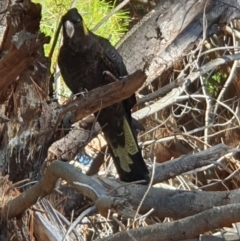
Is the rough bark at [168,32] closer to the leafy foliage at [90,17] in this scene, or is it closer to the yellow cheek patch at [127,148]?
the leafy foliage at [90,17]

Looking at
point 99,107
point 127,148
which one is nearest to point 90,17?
point 127,148

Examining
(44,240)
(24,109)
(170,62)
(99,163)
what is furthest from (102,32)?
(44,240)

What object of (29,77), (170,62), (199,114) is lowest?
(199,114)

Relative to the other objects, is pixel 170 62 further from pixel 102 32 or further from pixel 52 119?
pixel 52 119

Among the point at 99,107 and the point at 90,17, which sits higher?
the point at 90,17

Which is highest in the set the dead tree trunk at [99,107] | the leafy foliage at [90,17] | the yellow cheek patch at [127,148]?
the leafy foliage at [90,17]

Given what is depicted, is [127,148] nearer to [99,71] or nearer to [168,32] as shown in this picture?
[99,71]

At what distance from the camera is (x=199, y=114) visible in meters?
3.82

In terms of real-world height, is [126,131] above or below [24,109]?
below

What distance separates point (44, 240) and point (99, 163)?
2.96ft

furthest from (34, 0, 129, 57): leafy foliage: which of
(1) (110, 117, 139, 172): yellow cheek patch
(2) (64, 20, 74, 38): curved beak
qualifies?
(1) (110, 117, 139, 172): yellow cheek patch

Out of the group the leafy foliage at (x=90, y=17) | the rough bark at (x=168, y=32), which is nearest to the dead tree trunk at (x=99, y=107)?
the rough bark at (x=168, y=32)

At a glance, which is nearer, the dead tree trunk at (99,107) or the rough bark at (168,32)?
the dead tree trunk at (99,107)

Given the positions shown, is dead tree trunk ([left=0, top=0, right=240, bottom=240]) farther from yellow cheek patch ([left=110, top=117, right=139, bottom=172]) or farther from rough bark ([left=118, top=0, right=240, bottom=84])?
yellow cheek patch ([left=110, top=117, right=139, bottom=172])
